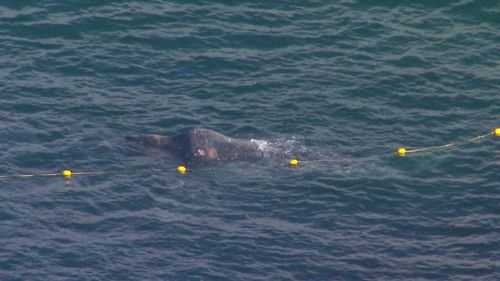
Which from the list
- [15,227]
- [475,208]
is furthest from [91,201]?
[475,208]

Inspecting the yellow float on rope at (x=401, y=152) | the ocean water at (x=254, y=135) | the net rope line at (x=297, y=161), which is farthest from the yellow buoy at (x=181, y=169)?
the yellow float on rope at (x=401, y=152)

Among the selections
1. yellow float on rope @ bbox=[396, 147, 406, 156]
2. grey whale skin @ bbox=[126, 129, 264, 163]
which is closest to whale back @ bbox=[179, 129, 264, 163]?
grey whale skin @ bbox=[126, 129, 264, 163]

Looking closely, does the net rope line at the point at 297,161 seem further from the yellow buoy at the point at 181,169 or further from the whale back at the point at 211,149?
the whale back at the point at 211,149

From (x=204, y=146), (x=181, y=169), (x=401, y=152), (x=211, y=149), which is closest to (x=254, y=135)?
(x=211, y=149)

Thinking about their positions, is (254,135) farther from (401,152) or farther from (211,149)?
(401,152)

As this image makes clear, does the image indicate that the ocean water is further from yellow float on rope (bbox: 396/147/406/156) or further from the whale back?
the whale back

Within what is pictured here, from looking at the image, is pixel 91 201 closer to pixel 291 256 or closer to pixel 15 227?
pixel 15 227
